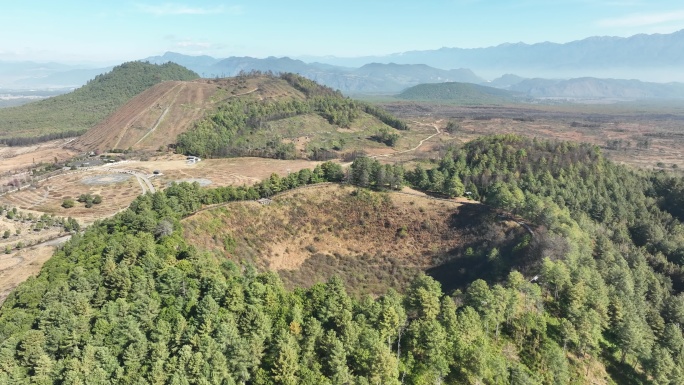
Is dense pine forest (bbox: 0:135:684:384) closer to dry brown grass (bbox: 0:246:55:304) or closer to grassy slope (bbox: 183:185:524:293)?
grassy slope (bbox: 183:185:524:293)

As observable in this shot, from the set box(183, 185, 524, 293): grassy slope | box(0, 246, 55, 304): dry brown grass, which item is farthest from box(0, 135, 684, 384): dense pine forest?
box(0, 246, 55, 304): dry brown grass

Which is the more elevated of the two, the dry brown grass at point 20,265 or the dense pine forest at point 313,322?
the dense pine forest at point 313,322

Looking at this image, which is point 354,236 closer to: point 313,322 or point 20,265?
point 313,322

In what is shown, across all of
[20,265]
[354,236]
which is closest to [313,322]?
[354,236]

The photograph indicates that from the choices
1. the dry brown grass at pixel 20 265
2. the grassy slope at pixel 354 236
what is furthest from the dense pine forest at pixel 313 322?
the dry brown grass at pixel 20 265

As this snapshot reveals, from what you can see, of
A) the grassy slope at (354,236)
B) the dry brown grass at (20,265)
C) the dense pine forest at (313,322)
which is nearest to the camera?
the dense pine forest at (313,322)

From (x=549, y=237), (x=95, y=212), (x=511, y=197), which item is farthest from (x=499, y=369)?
(x=95, y=212)

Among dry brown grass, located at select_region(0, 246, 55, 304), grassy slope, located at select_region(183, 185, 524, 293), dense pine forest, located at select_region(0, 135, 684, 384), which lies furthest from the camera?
grassy slope, located at select_region(183, 185, 524, 293)

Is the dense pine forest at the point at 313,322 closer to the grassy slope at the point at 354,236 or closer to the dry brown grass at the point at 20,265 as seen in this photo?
the grassy slope at the point at 354,236
